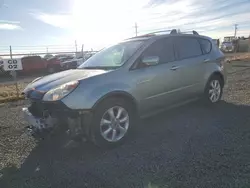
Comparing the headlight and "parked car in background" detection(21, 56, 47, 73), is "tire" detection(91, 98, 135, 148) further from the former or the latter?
"parked car in background" detection(21, 56, 47, 73)

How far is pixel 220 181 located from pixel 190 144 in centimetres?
110

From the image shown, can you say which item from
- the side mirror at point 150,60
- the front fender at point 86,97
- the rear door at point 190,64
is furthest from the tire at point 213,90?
the front fender at point 86,97

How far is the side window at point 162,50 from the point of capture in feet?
15.3

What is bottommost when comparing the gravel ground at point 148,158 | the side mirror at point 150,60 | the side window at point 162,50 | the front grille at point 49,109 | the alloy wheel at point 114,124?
the gravel ground at point 148,158

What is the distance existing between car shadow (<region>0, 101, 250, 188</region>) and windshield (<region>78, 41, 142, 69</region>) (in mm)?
1311

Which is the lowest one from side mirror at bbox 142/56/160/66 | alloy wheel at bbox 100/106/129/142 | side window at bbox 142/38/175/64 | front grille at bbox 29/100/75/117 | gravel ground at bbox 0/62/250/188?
gravel ground at bbox 0/62/250/188

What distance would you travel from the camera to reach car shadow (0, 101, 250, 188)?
313 centimetres

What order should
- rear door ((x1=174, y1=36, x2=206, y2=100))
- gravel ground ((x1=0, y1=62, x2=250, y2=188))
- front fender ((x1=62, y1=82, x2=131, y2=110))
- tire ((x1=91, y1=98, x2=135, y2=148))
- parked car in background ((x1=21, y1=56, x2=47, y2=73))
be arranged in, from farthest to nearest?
parked car in background ((x1=21, y1=56, x2=47, y2=73))
rear door ((x1=174, y1=36, x2=206, y2=100))
tire ((x1=91, y1=98, x2=135, y2=148))
front fender ((x1=62, y1=82, x2=131, y2=110))
gravel ground ((x1=0, y1=62, x2=250, y2=188))

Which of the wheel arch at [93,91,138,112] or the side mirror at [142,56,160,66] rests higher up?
the side mirror at [142,56,160,66]

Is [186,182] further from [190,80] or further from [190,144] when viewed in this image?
[190,80]

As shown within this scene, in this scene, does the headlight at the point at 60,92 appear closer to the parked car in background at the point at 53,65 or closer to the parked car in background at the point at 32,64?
the parked car in background at the point at 32,64

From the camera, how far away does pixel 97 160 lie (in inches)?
142

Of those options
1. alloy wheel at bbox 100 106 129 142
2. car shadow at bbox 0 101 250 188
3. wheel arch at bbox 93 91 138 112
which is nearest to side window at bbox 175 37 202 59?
car shadow at bbox 0 101 250 188

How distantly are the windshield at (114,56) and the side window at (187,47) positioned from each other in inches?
37.9
